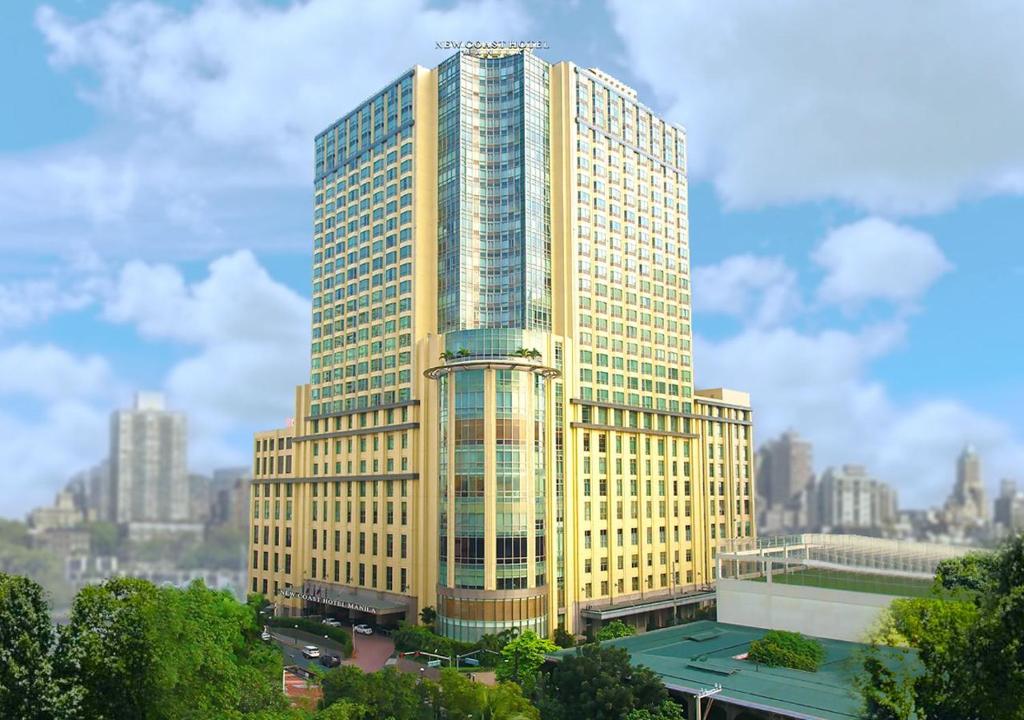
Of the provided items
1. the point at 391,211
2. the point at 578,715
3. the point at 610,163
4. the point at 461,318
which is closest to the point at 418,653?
the point at 578,715

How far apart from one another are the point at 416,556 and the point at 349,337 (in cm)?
2749

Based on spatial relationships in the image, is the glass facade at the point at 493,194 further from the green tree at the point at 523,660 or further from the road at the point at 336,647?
the green tree at the point at 523,660

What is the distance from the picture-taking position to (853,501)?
63.1ft

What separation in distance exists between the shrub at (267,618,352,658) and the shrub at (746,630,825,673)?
34398mm

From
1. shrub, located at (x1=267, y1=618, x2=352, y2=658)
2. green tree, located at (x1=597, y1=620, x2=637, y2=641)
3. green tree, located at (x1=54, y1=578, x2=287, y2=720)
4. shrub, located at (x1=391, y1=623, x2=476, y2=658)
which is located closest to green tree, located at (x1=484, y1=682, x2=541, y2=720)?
green tree, located at (x1=54, y1=578, x2=287, y2=720)

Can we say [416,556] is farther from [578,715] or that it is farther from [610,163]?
[610,163]

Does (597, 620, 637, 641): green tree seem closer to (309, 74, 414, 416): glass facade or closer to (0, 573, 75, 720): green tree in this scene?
(309, 74, 414, 416): glass facade

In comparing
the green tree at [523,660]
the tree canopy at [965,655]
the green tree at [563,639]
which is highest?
the tree canopy at [965,655]

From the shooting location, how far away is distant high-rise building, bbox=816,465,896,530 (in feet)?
59.2

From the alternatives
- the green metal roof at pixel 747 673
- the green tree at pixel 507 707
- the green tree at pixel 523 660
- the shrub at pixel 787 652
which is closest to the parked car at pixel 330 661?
the green tree at pixel 523 660

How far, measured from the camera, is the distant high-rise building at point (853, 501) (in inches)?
710

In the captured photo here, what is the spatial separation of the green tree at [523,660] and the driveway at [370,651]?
14.8m

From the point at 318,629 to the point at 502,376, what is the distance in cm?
3012

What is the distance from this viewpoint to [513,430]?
7219 centimetres
